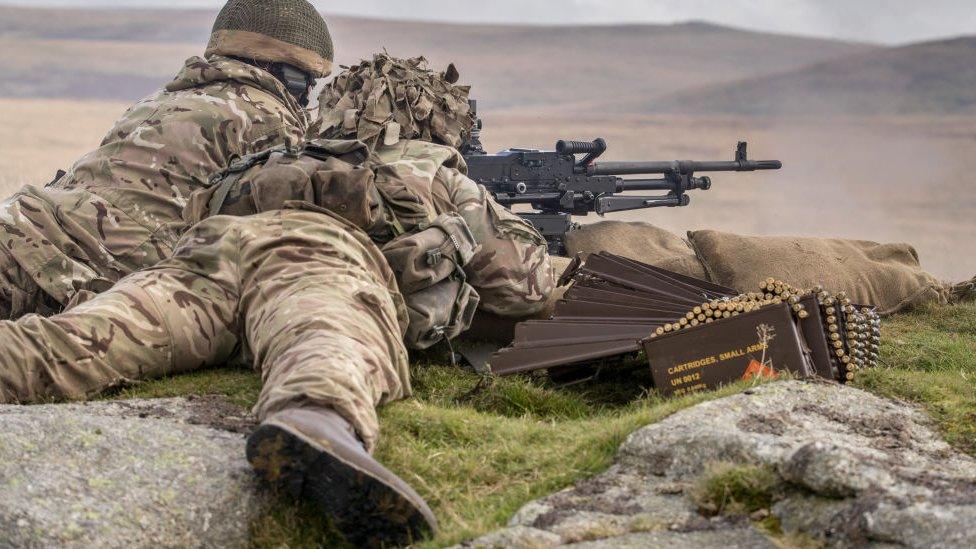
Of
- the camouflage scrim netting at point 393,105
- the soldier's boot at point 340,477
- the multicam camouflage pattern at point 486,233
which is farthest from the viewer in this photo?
the camouflage scrim netting at point 393,105

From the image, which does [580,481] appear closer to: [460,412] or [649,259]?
[460,412]

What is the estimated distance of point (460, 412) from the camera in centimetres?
461

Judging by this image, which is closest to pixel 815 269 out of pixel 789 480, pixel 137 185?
pixel 137 185

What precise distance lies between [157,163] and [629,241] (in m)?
3.50

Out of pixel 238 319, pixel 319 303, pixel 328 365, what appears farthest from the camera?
pixel 238 319

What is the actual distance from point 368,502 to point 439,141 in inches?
146

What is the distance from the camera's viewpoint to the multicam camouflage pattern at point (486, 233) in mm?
5996

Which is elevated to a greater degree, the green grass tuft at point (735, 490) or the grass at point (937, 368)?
the green grass tuft at point (735, 490)

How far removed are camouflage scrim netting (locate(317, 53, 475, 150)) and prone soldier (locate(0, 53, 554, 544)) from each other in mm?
60

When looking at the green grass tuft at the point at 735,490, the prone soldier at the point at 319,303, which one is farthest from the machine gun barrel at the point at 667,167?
the green grass tuft at the point at 735,490

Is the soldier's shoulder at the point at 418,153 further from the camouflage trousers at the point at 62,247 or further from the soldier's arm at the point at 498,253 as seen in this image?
the camouflage trousers at the point at 62,247

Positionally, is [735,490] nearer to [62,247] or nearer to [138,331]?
[138,331]

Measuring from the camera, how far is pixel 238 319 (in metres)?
4.89

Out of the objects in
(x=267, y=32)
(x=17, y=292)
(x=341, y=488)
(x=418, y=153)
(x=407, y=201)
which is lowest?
(x=17, y=292)
